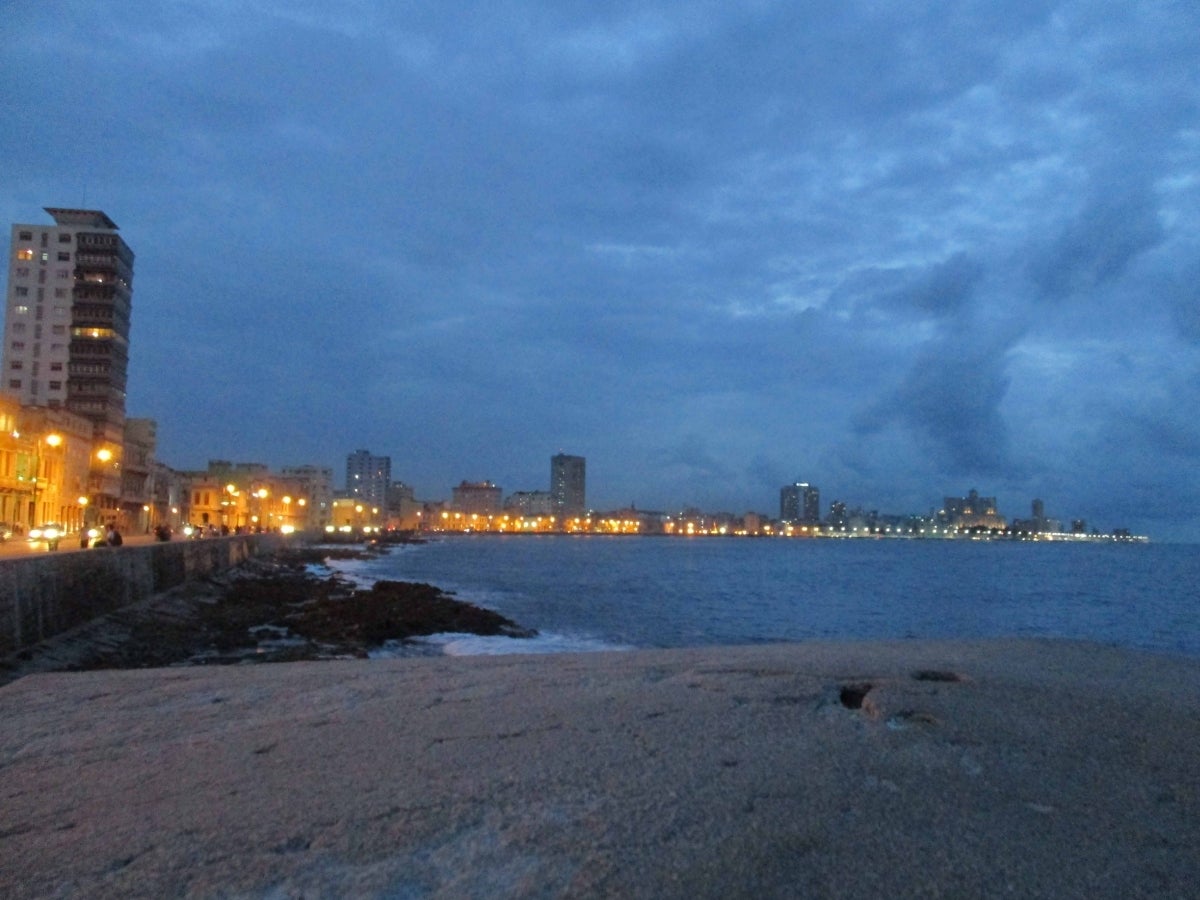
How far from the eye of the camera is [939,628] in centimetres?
3872

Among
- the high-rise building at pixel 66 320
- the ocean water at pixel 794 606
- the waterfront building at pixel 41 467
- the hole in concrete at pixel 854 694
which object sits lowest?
the ocean water at pixel 794 606

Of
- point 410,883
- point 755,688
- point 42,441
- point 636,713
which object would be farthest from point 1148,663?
point 42,441

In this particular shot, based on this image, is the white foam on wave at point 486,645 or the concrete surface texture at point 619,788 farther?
the white foam on wave at point 486,645

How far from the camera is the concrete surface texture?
507cm

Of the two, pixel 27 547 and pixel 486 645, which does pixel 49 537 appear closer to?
pixel 27 547

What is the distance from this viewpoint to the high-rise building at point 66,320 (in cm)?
9244

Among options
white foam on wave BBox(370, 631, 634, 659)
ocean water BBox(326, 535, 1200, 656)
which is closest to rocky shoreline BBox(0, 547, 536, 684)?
white foam on wave BBox(370, 631, 634, 659)

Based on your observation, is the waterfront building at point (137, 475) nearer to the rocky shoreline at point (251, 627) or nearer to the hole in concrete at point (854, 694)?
the rocky shoreline at point (251, 627)

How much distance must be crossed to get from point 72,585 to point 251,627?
6.48 m

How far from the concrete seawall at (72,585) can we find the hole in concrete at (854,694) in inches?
562

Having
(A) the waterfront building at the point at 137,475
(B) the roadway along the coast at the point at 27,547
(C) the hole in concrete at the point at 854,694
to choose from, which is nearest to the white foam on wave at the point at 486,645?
(B) the roadway along the coast at the point at 27,547

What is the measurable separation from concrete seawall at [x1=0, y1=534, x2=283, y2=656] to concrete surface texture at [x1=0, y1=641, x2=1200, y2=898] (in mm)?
8402

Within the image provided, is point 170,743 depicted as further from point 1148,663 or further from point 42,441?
point 42,441

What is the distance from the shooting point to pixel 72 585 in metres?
22.0
